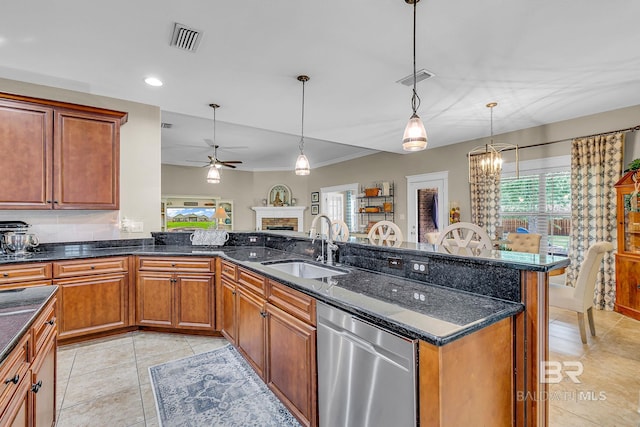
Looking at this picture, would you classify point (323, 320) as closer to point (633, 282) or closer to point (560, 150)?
point (633, 282)

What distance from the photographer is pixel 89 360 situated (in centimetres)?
275

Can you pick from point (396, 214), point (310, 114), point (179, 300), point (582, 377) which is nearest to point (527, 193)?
point (396, 214)

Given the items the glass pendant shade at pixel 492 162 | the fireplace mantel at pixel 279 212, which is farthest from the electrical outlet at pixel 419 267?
the fireplace mantel at pixel 279 212

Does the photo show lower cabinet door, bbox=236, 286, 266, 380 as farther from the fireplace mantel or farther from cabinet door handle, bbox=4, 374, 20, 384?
the fireplace mantel

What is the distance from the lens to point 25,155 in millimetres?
2941

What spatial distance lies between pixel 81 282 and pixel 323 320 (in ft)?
8.87

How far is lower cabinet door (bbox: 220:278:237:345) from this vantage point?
276 cm

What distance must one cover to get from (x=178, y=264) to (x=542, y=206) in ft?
17.6

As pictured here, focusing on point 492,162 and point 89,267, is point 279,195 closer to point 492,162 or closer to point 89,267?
point 492,162

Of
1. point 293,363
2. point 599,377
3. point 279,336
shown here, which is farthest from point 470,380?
point 599,377

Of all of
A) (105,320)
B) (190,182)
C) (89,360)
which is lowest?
(89,360)

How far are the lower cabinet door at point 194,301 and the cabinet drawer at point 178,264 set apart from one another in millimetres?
71

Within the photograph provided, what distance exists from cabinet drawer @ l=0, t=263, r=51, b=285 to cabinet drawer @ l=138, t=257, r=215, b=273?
0.75 meters

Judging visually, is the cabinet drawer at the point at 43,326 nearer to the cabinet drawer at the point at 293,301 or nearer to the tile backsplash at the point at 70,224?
the cabinet drawer at the point at 293,301
